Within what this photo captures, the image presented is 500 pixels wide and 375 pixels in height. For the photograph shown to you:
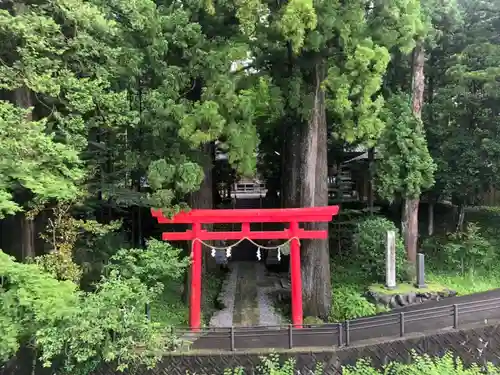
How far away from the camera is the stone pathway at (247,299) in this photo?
13328 mm

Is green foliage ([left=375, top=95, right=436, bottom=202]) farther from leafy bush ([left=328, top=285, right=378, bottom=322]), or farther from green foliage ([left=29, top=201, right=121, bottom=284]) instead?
green foliage ([left=29, top=201, right=121, bottom=284])

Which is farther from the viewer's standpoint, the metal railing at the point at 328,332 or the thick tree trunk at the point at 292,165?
the thick tree trunk at the point at 292,165

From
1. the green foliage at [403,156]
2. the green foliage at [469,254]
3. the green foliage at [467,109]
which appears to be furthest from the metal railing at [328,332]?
the green foliage at [467,109]

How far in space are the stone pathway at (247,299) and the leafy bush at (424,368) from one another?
3.29 m

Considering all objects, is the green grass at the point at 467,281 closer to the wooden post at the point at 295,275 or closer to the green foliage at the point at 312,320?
the green foliage at the point at 312,320

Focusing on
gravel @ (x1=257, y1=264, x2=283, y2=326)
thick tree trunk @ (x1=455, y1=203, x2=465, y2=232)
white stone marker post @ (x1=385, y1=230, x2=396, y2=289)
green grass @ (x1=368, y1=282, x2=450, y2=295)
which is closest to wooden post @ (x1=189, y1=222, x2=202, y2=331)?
gravel @ (x1=257, y1=264, x2=283, y2=326)

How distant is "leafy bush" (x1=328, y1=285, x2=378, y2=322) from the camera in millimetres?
13625

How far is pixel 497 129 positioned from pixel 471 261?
211 inches

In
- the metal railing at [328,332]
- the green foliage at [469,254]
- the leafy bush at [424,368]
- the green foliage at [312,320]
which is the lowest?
the leafy bush at [424,368]

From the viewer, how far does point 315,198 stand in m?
13.4

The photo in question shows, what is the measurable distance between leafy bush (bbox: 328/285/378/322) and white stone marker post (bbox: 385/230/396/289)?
1137mm

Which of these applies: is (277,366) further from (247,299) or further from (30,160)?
(30,160)

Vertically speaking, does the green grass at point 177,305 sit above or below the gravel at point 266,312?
above

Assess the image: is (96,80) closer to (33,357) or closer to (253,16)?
(253,16)
